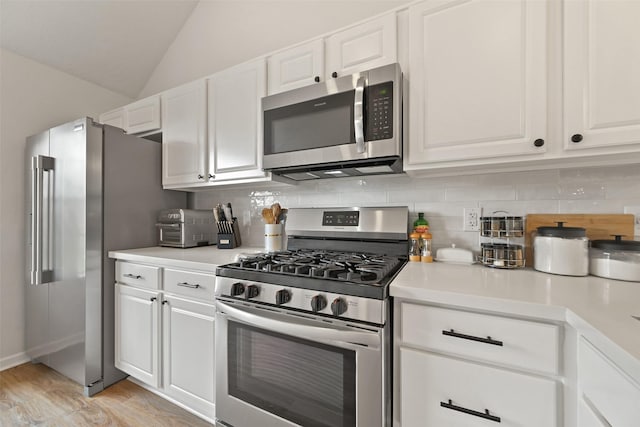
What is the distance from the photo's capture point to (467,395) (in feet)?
2.97

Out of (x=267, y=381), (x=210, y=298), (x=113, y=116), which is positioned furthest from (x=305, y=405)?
(x=113, y=116)

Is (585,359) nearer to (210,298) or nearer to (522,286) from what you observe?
(522,286)

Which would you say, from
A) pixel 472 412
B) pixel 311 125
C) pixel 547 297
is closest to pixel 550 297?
pixel 547 297

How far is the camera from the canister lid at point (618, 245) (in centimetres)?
104

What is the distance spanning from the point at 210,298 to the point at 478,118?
158 cm

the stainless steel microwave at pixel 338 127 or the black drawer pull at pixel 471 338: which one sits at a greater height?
the stainless steel microwave at pixel 338 127

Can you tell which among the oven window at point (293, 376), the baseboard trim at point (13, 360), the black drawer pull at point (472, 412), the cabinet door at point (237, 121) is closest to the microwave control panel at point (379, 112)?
the cabinet door at point (237, 121)

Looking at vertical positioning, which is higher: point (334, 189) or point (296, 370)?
point (334, 189)

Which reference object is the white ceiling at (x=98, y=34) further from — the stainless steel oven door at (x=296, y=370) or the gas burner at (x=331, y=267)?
the stainless steel oven door at (x=296, y=370)

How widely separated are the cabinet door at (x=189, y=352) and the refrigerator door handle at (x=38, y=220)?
1117mm

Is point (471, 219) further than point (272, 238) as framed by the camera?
No

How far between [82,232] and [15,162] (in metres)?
1.15

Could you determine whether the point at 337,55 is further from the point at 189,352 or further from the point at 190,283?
the point at 189,352

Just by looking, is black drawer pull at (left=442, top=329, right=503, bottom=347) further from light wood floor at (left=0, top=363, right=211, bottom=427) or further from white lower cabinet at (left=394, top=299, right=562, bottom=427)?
light wood floor at (left=0, top=363, right=211, bottom=427)
